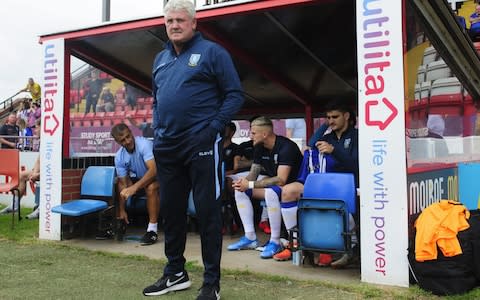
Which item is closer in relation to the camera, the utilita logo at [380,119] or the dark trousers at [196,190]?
the dark trousers at [196,190]

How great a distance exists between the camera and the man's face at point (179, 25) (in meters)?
3.08

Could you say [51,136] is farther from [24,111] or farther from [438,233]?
[24,111]

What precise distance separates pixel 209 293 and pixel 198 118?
3.57 ft

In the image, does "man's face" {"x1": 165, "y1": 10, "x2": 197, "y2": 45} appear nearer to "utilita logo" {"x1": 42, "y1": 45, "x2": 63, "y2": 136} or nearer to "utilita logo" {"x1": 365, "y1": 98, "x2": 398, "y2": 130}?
"utilita logo" {"x1": 365, "y1": 98, "x2": 398, "y2": 130}

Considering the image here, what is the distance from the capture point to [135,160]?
5.58 metres

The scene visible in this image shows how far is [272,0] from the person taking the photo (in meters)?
4.22

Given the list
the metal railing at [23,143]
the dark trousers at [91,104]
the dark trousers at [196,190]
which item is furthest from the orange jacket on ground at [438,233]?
the dark trousers at [91,104]

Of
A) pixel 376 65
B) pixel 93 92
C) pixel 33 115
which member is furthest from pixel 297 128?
pixel 33 115

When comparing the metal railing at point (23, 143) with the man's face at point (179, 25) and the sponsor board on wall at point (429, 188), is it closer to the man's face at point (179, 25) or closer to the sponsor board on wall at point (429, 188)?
the man's face at point (179, 25)

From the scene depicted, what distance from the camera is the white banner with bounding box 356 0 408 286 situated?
3492mm

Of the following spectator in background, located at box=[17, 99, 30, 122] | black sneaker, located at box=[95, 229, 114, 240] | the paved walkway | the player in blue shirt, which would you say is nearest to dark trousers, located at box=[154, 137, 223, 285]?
the paved walkway

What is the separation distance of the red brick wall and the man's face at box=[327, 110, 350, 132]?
2.99 metres

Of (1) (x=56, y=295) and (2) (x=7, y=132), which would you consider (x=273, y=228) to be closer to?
(1) (x=56, y=295)

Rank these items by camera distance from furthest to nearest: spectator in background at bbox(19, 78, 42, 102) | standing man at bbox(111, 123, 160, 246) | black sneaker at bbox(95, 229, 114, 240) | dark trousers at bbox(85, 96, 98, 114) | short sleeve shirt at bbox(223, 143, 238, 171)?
spectator in background at bbox(19, 78, 42, 102) → dark trousers at bbox(85, 96, 98, 114) → short sleeve shirt at bbox(223, 143, 238, 171) → black sneaker at bbox(95, 229, 114, 240) → standing man at bbox(111, 123, 160, 246)
